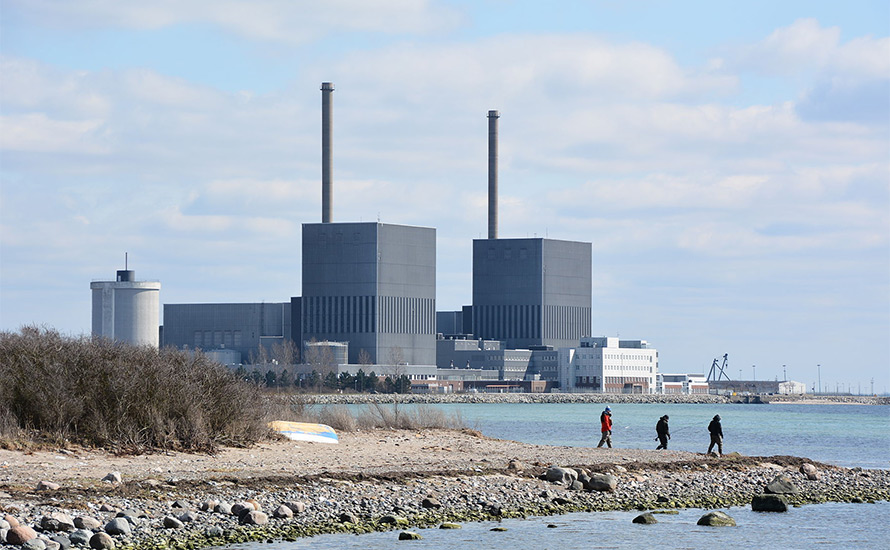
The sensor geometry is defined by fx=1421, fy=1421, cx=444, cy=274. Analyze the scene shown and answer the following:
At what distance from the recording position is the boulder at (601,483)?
3638 cm

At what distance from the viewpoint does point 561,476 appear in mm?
36906

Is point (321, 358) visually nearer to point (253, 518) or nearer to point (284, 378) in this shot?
point (284, 378)

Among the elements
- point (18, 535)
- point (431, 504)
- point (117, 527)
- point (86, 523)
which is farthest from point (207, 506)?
point (431, 504)

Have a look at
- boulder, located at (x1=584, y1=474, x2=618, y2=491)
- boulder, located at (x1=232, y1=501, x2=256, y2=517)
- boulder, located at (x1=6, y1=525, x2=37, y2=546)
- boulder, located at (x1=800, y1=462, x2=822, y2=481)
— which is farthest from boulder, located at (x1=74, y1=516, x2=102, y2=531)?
boulder, located at (x1=800, y1=462, x2=822, y2=481)

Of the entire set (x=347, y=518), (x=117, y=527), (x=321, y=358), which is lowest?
(x=347, y=518)

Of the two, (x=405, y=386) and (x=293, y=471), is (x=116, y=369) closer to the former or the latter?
(x=293, y=471)

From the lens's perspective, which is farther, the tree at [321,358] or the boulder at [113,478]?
the tree at [321,358]

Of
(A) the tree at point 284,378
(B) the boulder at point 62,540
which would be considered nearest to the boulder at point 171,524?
(B) the boulder at point 62,540

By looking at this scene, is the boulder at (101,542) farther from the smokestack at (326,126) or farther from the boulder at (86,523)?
the smokestack at (326,126)

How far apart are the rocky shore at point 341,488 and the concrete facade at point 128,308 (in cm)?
15152

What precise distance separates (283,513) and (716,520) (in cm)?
1013

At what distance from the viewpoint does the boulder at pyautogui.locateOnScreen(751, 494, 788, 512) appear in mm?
35375

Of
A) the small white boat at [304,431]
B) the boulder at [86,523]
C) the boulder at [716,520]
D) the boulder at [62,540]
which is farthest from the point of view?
the small white boat at [304,431]

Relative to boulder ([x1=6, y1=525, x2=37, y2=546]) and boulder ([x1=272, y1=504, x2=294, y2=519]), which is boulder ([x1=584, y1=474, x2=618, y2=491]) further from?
boulder ([x1=6, y1=525, x2=37, y2=546])
